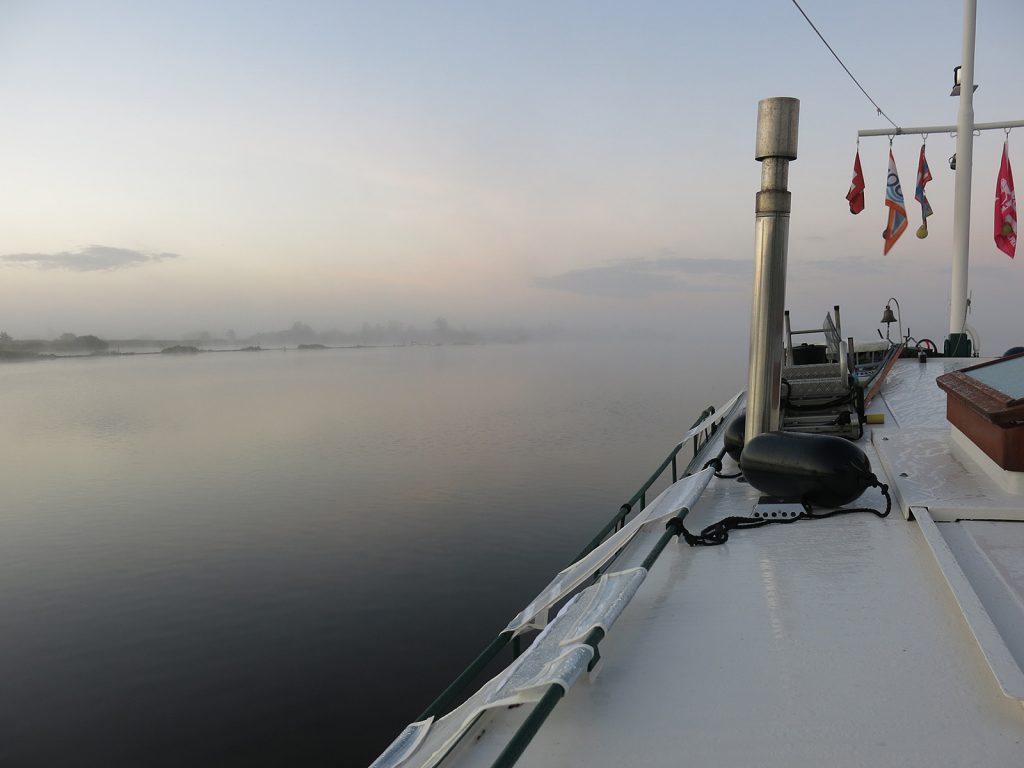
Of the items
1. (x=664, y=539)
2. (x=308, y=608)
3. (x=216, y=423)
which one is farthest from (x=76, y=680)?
(x=216, y=423)

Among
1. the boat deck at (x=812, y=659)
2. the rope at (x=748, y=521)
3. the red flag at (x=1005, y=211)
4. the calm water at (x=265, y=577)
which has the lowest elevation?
the calm water at (x=265, y=577)

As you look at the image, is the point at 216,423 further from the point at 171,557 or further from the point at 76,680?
the point at 76,680

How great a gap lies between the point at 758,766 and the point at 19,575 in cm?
1603

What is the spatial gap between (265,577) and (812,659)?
12038 millimetres

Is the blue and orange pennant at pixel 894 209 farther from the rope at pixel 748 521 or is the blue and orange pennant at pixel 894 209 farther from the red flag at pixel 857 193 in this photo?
the rope at pixel 748 521

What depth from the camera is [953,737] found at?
2473 mm

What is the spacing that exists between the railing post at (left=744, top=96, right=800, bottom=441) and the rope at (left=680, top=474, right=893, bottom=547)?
996 mm

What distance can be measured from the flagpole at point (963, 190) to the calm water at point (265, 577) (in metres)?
10.2

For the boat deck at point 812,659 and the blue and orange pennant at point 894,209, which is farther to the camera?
the blue and orange pennant at point 894,209

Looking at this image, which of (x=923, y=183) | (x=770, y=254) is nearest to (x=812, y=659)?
(x=770, y=254)

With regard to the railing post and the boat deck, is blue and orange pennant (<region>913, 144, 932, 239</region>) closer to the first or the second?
the railing post

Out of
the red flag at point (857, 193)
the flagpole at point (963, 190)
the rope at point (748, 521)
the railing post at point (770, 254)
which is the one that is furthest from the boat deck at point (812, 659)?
the red flag at point (857, 193)

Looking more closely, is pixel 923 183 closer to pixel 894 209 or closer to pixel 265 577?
pixel 894 209

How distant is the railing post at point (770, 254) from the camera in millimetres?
5957
